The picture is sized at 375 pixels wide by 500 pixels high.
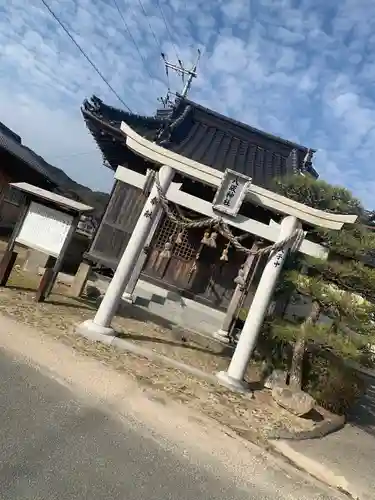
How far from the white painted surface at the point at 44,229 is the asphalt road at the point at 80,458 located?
3.95 m

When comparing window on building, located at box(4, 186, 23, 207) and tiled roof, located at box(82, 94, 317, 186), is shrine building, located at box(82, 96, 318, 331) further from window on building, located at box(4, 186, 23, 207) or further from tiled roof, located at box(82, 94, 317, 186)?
window on building, located at box(4, 186, 23, 207)

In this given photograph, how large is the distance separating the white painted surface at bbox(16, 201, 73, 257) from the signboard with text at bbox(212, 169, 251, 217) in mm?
3333

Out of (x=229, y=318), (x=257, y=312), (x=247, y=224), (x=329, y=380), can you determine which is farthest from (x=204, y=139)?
(x=329, y=380)

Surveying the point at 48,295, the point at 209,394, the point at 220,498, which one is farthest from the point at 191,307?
the point at 220,498

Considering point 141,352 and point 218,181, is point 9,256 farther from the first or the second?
point 218,181

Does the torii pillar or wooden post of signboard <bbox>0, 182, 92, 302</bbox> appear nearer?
the torii pillar

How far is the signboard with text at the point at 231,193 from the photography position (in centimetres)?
750

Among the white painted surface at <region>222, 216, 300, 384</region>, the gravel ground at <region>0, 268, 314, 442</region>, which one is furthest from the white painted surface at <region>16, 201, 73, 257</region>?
the white painted surface at <region>222, 216, 300, 384</region>

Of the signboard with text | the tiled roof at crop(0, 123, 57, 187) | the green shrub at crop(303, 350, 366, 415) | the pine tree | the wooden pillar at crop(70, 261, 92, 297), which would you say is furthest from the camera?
the tiled roof at crop(0, 123, 57, 187)

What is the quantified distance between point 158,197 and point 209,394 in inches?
148

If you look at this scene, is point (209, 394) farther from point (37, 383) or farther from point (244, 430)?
point (37, 383)

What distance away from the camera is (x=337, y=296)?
7.27 meters

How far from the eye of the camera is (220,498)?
386 centimetres

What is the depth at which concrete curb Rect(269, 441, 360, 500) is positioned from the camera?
16.3 ft
